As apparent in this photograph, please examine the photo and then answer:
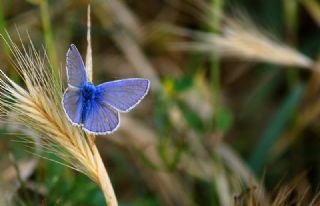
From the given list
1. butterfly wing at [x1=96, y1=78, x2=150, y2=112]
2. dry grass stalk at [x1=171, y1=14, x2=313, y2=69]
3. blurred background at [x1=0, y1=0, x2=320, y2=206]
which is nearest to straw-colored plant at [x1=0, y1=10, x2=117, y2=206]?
butterfly wing at [x1=96, y1=78, x2=150, y2=112]

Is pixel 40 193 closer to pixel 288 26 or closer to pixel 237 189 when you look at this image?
pixel 237 189

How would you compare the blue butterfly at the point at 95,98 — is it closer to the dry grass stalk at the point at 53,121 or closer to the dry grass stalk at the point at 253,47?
the dry grass stalk at the point at 53,121

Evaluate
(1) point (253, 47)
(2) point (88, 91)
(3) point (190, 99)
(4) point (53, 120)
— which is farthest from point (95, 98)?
(3) point (190, 99)

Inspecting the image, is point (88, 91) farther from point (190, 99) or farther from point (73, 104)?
point (190, 99)

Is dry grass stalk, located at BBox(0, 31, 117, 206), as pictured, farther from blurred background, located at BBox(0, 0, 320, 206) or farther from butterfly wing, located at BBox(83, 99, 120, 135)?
blurred background, located at BBox(0, 0, 320, 206)

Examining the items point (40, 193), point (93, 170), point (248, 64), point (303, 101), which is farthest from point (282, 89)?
point (93, 170)
